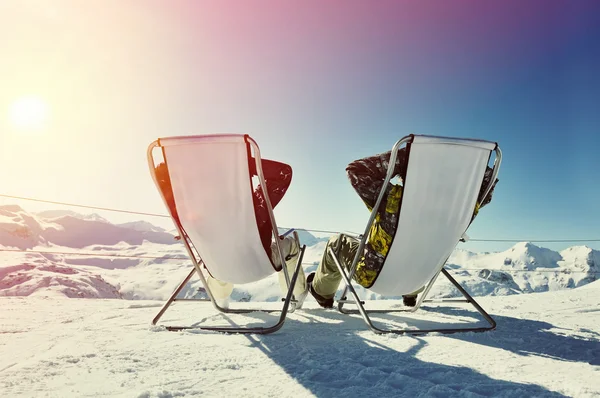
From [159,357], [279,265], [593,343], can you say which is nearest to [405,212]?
[279,265]

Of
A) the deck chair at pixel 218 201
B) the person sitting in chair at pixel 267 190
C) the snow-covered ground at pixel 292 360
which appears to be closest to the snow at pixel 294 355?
the snow-covered ground at pixel 292 360

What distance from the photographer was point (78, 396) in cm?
107

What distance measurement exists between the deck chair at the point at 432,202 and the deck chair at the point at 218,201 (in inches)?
26.7

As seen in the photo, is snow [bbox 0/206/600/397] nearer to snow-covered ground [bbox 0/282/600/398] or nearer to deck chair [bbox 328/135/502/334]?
snow-covered ground [bbox 0/282/600/398]

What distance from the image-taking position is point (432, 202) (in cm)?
201

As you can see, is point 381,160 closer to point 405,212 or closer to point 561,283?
point 405,212

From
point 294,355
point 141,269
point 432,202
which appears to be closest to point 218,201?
point 294,355

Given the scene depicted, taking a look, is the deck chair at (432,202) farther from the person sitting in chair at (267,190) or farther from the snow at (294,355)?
the person sitting in chair at (267,190)

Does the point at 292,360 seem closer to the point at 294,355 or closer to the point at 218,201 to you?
the point at 294,355

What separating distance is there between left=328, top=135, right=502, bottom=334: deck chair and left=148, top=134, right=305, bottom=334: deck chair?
68 centimetres

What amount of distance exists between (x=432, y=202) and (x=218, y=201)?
1289 millimetres

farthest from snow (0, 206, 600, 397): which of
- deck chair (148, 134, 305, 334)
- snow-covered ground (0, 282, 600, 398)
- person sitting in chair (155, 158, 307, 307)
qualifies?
person sitting in chair (155, 158, 307, 307)

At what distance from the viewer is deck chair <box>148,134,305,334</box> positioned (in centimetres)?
193

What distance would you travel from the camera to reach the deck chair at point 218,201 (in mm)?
1931
